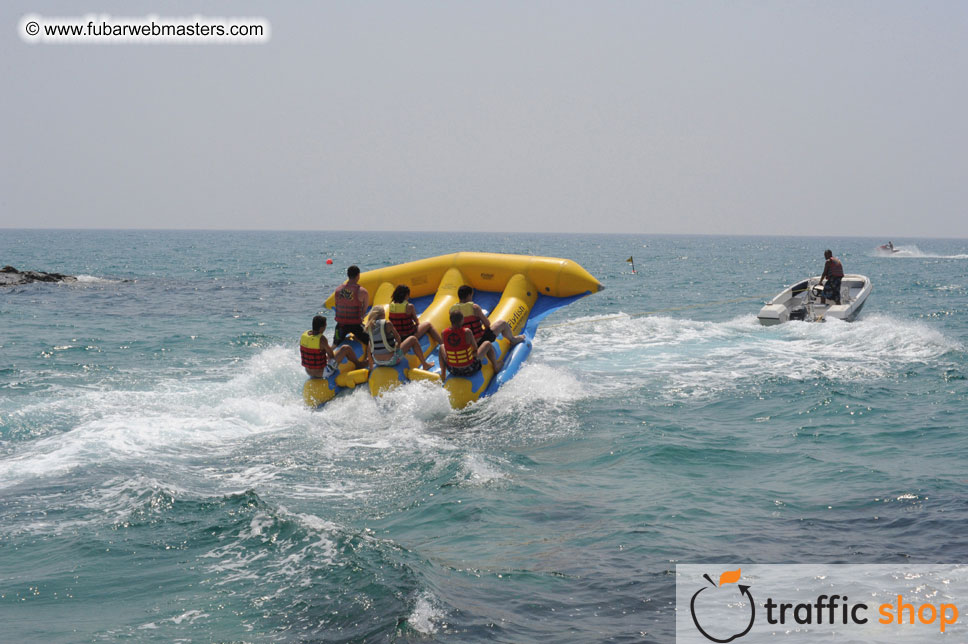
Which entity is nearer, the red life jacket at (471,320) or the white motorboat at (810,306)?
the red life jacket at (471,320)

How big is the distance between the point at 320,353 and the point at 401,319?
94cm

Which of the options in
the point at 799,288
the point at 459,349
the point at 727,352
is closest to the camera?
the point at 459,349

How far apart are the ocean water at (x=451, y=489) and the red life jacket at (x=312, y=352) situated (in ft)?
1.53

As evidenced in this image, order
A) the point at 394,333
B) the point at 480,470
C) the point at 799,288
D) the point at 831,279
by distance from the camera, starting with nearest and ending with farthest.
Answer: the point at 480,470 → the point at 394,333 → the point at 831,279 → the point at 799,288

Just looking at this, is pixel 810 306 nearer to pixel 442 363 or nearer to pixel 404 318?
pixel 442 363

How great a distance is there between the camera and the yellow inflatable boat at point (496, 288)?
927cm

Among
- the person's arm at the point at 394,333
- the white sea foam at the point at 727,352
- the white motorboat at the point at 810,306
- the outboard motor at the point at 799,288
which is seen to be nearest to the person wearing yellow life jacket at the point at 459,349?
the person's arm at the point at 394,333

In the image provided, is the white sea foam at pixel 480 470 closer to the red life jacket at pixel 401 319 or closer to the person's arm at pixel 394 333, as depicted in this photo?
the person's arm at pixel 394 333

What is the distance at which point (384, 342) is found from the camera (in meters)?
8.32

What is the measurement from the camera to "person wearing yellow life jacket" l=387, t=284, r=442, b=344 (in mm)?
8531

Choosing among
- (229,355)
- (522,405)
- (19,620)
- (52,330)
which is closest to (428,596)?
(19,620)

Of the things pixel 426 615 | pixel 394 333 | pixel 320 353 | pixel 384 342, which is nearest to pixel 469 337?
pixel 394 333

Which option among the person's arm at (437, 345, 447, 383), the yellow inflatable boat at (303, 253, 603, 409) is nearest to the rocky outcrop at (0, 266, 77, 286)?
the yellow inflatable boat at (303, 253, 603, 409)

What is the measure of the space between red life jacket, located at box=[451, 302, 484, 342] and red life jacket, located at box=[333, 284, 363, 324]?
1182 millimetres
